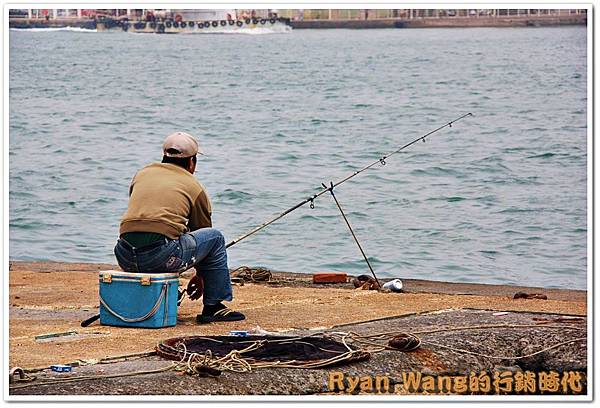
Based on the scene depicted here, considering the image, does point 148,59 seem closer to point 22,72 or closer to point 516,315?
point 22,72

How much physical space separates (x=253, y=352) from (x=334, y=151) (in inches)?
695

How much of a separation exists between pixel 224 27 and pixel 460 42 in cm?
1300

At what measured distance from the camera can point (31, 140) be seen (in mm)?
23188

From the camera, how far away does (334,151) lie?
2250cm

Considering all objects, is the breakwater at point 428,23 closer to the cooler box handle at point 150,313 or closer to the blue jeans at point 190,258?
the blue jeans at point 190,258

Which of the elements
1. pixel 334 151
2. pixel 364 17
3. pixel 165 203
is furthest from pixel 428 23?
pixel 165 203

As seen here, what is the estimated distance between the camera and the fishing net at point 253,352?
15.4ft

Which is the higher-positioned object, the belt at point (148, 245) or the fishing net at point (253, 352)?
the belt at point (148, 245)

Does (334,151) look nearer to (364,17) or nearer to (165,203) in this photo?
(165,203)

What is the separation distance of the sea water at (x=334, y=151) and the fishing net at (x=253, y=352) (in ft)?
18.8

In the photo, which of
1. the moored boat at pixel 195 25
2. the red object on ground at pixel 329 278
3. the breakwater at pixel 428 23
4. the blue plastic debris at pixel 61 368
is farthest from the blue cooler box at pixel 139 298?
the moored boat at pixel 195 25

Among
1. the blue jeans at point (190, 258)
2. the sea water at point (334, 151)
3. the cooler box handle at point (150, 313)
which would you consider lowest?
the sea water at point (334, 151)

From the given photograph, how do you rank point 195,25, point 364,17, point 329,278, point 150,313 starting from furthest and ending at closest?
point 195,25 → point 364,17 → point 329,278 → point 150,313
